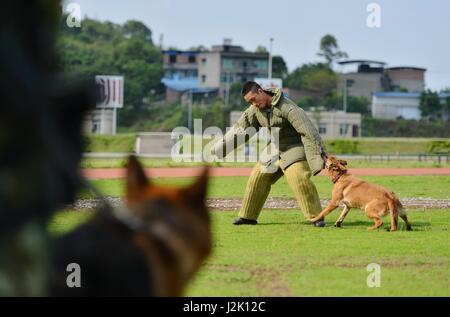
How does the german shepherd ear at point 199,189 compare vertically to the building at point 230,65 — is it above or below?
below

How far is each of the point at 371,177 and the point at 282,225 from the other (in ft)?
54.5

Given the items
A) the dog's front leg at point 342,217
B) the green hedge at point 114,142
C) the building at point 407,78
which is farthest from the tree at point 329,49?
the dog's front leg at point 342,217

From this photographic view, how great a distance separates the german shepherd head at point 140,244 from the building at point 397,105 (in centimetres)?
12856

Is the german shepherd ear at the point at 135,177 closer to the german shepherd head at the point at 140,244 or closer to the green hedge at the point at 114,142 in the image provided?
the german shepherd head at the point at 140,244

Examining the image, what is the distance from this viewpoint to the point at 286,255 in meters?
11.6

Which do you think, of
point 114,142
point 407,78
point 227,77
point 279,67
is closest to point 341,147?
point 114,142

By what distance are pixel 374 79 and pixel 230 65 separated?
77.2ft

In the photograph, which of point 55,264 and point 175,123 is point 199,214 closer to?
point 55,264

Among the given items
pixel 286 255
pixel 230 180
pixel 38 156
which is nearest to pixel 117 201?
pixel 286 255

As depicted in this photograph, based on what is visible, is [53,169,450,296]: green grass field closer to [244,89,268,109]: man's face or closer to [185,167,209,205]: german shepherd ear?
[244,89,268,109]: man's face

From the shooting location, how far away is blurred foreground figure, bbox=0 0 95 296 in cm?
318

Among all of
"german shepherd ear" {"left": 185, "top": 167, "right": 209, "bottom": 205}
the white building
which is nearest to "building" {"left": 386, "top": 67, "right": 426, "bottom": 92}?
the white building

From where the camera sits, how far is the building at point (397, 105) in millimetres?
132875

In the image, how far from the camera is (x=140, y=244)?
3.80 metres
